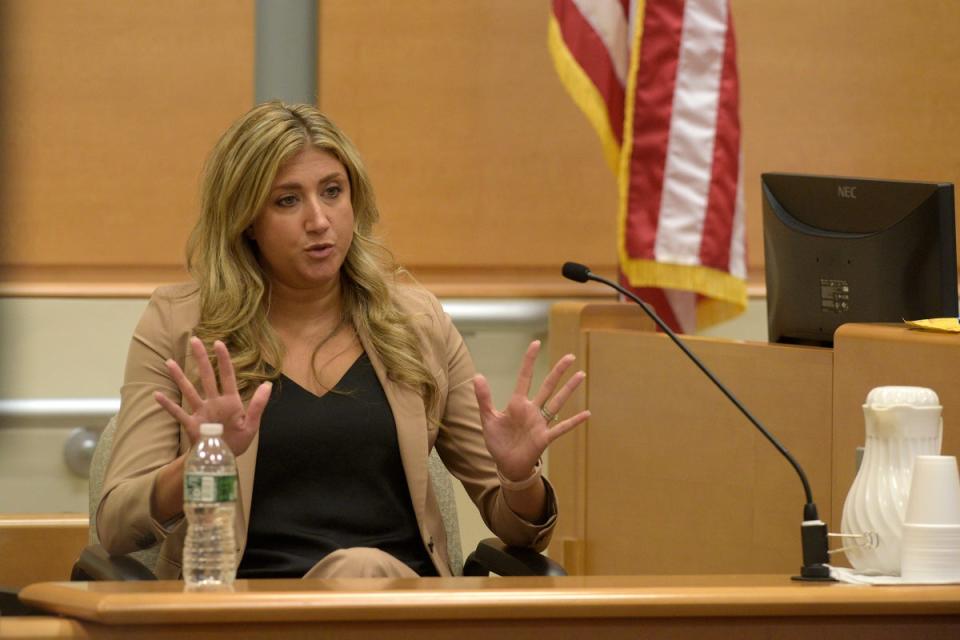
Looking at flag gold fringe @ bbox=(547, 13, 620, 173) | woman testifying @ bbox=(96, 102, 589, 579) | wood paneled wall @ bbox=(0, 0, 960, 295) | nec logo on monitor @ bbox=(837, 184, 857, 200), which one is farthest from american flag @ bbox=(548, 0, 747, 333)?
woman testifying @ bbox=(96, 102, 589, 579)

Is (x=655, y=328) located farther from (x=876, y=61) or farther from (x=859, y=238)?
(x=876, y=61)

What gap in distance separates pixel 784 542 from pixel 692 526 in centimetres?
29

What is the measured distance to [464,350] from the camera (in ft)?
8.45

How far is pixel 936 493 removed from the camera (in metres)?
1.68

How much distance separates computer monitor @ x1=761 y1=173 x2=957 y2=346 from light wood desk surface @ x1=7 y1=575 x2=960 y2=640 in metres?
0.84

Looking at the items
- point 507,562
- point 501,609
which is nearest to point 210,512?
point 501,609

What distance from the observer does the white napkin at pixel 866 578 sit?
165 cm

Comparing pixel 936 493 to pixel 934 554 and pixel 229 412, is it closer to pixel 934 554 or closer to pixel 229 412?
pixel 934 554

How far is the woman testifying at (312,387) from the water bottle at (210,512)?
398 millimetres

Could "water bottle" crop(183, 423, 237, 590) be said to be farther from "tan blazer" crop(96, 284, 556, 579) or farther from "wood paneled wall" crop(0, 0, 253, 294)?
"wood paneled wall" crop(0, 0, 253, 294)

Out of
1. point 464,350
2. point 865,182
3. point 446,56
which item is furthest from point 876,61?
point 464,350

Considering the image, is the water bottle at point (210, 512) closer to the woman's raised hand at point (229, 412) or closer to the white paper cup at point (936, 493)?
the woman's raised hand at point (229, 412)

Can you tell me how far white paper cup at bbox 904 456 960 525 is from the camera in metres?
1.67

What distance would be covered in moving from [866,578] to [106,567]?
3.71ft
